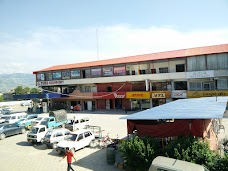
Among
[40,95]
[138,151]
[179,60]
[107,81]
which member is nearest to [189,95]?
[179,60]

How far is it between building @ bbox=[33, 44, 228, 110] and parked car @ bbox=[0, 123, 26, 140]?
61.2ft

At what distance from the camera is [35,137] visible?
793 inches

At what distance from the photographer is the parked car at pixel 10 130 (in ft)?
78.5

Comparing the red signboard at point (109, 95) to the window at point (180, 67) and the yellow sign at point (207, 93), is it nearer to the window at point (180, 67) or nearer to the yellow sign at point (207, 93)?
the window at point (180, 67)

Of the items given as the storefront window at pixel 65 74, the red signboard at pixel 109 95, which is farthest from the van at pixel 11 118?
the storefront window at pixel 65 74

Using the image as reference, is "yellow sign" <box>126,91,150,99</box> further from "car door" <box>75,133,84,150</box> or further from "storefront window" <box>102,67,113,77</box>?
"car door" <box>75,133,84,150</box>

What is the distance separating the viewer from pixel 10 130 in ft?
80.6

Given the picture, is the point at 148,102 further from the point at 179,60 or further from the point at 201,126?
the point at 201,126

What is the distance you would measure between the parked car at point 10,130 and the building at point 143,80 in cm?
1866

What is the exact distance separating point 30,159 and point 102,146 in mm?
5618

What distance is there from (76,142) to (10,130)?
11339 millimetres

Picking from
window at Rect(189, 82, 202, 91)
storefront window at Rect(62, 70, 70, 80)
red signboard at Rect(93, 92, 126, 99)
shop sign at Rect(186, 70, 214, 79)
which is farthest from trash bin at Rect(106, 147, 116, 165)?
storefront window at Rect(62, 70, 70, 80)

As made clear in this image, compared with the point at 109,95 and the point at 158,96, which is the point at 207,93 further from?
the point at 109,95

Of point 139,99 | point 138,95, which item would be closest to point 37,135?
point 138,95
